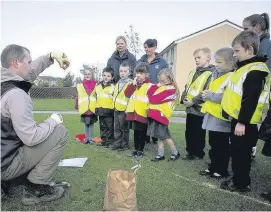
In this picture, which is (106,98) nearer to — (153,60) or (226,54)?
(153,60)

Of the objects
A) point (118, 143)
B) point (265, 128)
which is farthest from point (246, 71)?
point (118, 143)

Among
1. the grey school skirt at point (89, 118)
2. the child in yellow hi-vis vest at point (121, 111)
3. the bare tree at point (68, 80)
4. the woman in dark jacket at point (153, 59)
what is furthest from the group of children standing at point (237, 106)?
the bare tree at point (68, 80)

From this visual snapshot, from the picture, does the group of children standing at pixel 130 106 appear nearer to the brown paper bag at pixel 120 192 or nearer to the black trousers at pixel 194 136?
the black trousers at pixel 194 136

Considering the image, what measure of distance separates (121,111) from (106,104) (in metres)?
0.50

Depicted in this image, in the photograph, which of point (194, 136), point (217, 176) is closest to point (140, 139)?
point (194, 136)

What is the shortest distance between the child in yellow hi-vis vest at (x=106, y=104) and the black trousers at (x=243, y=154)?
3.61 metres

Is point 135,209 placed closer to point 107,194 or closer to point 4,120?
point 107,194

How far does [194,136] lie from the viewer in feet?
19.3

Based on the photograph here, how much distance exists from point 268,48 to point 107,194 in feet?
10.8

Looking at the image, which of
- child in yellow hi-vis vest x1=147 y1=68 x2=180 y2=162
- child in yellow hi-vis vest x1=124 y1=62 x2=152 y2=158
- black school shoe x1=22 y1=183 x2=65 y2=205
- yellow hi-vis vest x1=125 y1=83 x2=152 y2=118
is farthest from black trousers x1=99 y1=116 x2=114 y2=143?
black school shoe x1=22 y1=183 x2=65 y2=205

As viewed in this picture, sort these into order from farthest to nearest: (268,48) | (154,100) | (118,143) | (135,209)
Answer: (118,143), (154,100), (268,48), (135,209)

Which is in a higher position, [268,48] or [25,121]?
[268,48]

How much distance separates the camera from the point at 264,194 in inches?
151

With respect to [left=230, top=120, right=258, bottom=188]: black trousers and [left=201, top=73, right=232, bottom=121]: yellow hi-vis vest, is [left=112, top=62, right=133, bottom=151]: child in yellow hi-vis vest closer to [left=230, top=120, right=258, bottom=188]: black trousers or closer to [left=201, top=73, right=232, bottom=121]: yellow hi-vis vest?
[left=201, top=73, right=232, bottom=121]: yellow hi-vis vest
